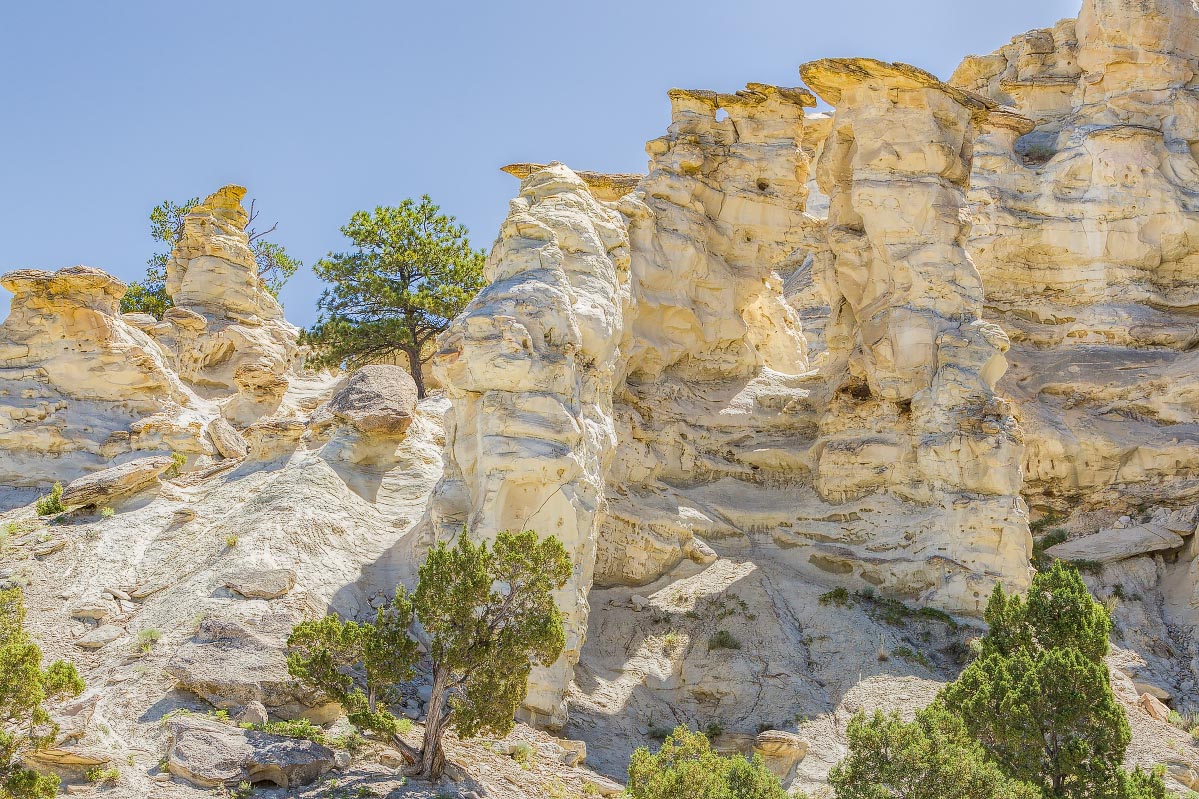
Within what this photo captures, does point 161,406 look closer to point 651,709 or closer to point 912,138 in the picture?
point 651,709

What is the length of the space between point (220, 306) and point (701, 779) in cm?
2783

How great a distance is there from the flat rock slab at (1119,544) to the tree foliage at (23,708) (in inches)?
1010

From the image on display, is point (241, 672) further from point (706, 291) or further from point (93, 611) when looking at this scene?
point (706, 291)

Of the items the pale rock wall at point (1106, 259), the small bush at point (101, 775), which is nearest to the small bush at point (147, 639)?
the small bush at point (101, 775)

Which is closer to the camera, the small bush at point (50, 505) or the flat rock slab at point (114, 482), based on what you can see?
the flat rock slab at point (114, 482)

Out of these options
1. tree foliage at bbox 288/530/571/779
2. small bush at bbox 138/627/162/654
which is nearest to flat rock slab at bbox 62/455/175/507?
small bush at bbox 138/627/162/654

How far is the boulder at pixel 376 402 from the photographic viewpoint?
2759 centimetres

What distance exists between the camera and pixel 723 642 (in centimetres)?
2823

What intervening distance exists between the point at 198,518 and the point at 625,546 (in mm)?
10012

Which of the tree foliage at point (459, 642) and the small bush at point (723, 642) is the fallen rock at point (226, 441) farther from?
the tree foliage at point (459, 642)

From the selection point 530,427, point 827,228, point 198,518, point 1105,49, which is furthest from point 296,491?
point 1105,49

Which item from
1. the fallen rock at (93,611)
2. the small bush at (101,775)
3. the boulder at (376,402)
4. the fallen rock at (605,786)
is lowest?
the fallen rock at (605,786)

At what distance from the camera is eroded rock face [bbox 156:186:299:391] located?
1515 inches

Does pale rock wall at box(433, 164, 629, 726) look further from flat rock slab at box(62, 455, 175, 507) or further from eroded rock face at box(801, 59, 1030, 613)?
eroded rock face at box(801, 59, 1030, 613)
